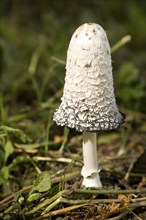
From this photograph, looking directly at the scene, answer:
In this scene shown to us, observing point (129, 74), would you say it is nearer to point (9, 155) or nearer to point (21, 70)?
point (21, 70)

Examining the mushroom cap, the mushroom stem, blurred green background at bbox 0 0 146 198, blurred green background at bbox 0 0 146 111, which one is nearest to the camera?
the mushroom cap

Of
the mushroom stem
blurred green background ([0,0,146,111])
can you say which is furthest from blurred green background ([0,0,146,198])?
the mushroom stem

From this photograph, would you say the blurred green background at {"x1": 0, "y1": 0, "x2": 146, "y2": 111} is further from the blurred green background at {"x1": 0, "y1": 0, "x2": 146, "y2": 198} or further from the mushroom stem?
the mushroom stem

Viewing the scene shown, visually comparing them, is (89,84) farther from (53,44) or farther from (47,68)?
(53,44)

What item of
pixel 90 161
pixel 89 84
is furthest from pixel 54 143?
pixel 89 84

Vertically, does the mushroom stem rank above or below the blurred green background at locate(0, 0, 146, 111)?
below

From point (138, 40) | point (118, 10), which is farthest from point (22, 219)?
point (118, 10)
